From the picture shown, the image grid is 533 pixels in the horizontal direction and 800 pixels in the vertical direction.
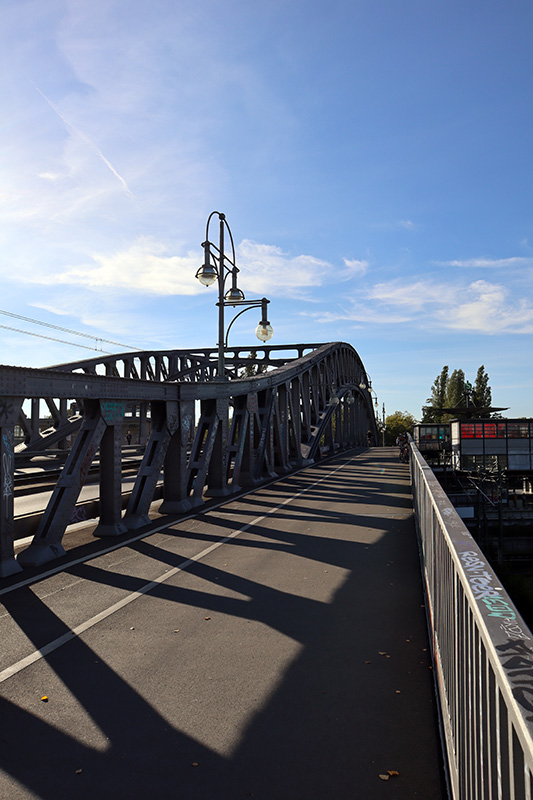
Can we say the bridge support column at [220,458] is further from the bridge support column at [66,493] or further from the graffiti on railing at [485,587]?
the graffiti on railing at [485,587]

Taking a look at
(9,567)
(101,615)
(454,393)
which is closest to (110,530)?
(9,567)

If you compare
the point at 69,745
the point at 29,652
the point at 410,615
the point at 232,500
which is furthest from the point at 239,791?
the point at 232,500

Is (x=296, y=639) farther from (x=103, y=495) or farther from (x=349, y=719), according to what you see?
(x=103, y=495)

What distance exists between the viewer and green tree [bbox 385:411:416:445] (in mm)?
140788

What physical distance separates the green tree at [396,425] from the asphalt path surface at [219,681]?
13393 cm

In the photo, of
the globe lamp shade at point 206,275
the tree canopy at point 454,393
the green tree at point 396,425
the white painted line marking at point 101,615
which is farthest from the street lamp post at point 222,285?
the green tree at point 396,425

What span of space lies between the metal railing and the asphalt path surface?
0.68 metres

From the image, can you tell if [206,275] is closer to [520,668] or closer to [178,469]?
[178,469]

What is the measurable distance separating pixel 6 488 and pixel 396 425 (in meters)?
145

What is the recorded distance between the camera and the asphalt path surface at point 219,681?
130 inches

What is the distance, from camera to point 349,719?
12.8 feet

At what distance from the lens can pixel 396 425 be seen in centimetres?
14675

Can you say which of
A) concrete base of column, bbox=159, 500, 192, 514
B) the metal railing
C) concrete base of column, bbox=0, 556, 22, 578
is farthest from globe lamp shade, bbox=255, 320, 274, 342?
the metal railing

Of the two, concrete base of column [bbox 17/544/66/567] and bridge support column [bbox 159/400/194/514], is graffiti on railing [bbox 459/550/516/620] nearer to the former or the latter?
concrete base of column [bbox 17/544/66/567]
